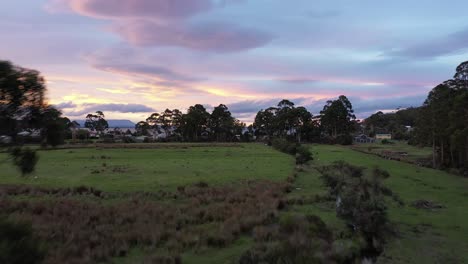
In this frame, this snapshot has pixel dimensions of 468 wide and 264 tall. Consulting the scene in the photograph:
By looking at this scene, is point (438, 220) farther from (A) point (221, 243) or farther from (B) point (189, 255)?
(B) point (189, 255)

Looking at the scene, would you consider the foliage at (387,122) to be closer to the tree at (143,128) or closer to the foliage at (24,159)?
the tree at (143,128)

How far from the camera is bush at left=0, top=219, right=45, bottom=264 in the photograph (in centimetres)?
837

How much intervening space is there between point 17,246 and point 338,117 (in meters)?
129

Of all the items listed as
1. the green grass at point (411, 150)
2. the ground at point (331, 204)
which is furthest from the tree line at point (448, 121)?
the green grass at point (411, 150)

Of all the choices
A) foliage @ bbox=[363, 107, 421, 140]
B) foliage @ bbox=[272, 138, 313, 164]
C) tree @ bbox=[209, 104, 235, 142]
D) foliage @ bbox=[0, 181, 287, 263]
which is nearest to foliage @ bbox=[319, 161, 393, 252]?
foliage @ bbox=[0, 181, 287, 263]

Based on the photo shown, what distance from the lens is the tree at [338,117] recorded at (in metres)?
130

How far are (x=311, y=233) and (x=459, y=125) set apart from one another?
3118cm

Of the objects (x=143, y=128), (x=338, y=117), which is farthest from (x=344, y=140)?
(x=143, y=128)

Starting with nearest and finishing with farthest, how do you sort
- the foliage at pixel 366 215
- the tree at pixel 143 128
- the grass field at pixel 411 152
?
the foliage at pixel 366 215, the grass field at pixel 411 152, the tree at pixel 143 128

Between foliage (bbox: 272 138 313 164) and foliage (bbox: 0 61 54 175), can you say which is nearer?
foliage (bbox: 0 61 54 175)

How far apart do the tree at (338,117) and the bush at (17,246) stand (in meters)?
126

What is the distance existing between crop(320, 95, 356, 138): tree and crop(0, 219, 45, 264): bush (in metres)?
126

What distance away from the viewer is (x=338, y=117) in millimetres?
130750

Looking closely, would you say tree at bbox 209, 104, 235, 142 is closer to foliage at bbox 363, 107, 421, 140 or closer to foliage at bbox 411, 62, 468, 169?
foliage at bbox 363, 107, 421, 140
